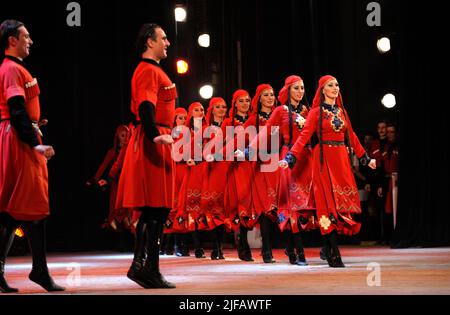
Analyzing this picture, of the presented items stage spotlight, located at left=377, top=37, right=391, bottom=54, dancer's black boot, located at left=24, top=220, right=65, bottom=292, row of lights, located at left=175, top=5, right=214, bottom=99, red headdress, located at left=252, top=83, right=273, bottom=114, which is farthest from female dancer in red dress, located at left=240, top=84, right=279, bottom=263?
stage spotlight, located at left=377, top=37, right=391, bottom=54

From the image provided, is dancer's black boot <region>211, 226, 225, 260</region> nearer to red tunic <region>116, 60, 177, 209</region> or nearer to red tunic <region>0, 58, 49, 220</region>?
red tunic <region>116, 60, 177, 209</region>

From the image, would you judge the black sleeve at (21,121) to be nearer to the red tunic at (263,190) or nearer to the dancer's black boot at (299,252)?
the dancer's black boot at (299,252)

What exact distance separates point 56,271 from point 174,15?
4597mm

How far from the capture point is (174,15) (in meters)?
9.90

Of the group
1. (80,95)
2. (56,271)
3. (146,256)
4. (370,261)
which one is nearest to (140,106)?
(146,256)

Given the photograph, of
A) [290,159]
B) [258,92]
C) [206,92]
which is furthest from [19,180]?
[206,92]

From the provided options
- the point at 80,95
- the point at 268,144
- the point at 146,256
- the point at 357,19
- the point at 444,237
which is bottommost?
the point at 444,237

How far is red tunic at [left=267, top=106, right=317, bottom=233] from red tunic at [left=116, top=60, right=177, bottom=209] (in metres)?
2.04

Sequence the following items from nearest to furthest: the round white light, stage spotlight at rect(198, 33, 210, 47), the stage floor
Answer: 1. the stage floor
2. the round white light
3. stage spotlight at rect(198, 33, 210, 47)

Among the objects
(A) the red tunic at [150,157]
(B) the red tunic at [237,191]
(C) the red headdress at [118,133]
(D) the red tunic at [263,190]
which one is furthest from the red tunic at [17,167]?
(C) the red headdress at [118,133]

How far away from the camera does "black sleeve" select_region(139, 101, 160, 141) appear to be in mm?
4219

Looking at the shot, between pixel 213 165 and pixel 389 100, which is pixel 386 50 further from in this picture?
pixel 213 165

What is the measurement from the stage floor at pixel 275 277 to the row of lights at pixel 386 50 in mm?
3380

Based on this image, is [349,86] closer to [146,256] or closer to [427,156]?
[427,156]
